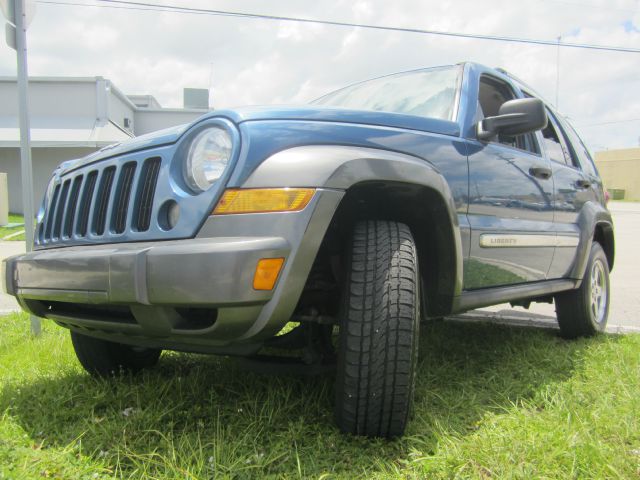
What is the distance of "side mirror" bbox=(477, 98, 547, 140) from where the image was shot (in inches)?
95.3

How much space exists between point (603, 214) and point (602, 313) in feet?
2.41

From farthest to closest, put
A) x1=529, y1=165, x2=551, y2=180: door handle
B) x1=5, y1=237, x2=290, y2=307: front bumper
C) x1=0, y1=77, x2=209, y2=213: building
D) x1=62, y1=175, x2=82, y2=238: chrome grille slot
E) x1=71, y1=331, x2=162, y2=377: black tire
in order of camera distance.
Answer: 1. x1=0, y1=77, x2=209, y2=213: building
2. x1=529, y1=165, x2=551, y2=180: door handle
3. x1=71, y1=331, x2=162, y2=377: black tire
4. x1=62, y1=175, x2=82, y2=238: chrome grille slot
5. x1=5, y1=237, x2=290, y2=307: front bumper

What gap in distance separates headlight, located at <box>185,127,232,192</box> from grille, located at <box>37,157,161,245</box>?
0.15 m

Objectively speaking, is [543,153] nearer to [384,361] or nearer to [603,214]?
[603,214]

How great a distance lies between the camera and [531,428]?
1.99 m

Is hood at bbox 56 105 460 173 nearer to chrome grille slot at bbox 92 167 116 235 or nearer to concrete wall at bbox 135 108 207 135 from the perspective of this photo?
chrome grille slot at bbox 92 167 116 235

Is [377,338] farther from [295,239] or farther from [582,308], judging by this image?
[582,308]

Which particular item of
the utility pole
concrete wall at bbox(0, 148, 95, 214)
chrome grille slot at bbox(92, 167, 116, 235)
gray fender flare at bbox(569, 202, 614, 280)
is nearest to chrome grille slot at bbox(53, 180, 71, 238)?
chrome grille slot at bbox(92, 167, 116, 235)

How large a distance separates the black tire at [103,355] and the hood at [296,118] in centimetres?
87

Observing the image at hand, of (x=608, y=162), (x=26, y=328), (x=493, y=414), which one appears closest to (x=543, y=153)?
(x=493, y=414)

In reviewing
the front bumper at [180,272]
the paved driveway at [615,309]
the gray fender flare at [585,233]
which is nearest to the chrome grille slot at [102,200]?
the front bumper at [180,272]

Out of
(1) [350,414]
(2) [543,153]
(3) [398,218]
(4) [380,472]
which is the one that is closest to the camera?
(4) [380,472]

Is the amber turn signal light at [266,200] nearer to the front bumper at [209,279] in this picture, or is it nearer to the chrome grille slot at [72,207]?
the front bumper at [209,279]

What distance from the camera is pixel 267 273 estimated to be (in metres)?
1.62
